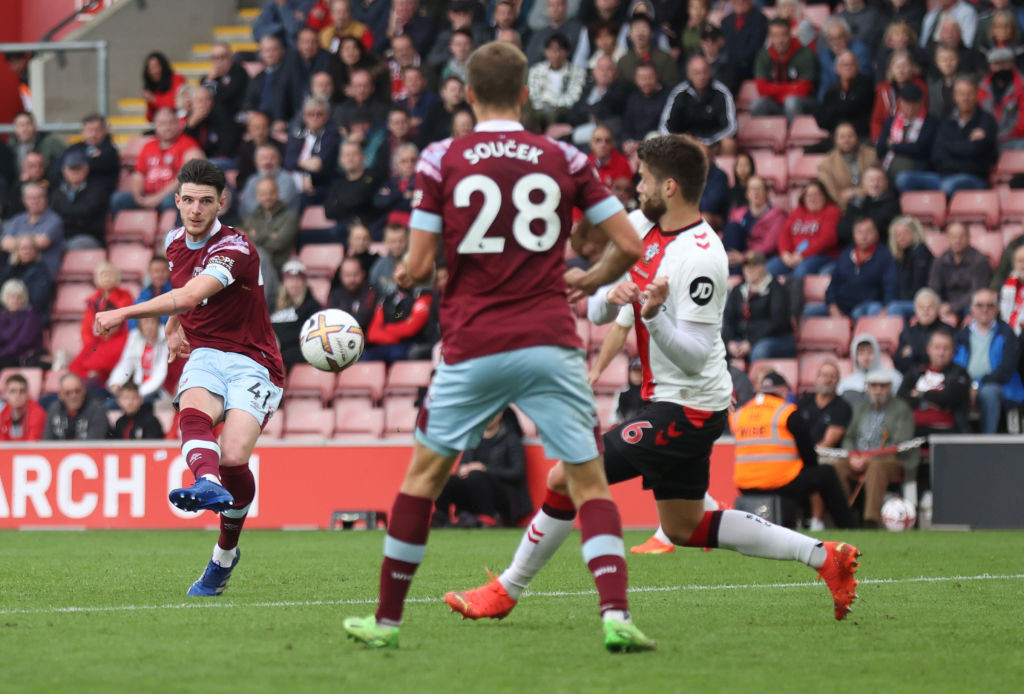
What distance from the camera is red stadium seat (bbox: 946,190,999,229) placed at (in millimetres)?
16453

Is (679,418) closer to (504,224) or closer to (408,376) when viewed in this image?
(504,224)

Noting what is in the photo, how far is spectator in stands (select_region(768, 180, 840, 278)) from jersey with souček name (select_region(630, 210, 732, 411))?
9.71 metres

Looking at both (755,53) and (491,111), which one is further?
(755,53)

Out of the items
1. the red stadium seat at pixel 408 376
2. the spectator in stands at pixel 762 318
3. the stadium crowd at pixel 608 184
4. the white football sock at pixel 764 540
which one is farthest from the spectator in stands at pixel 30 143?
the white football sock at pixel 764 540

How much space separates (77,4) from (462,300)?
19959 millimetres

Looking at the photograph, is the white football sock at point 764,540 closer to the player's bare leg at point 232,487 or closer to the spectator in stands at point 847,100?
the player's bare leg at point 232,487

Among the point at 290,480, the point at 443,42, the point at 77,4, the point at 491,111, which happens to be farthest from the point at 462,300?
the point at 77,4

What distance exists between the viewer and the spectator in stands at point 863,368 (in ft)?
49.5

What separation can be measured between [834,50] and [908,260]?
3.11 metres

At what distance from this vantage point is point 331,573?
31.2ft

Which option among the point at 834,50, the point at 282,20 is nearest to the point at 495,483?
the point at 834,50

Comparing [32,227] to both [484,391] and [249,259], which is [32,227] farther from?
[484,391]

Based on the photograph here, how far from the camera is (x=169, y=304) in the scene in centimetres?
735

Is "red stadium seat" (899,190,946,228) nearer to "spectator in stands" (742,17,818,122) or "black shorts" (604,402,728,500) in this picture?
"spectator in stands" (742,17,818,122)
